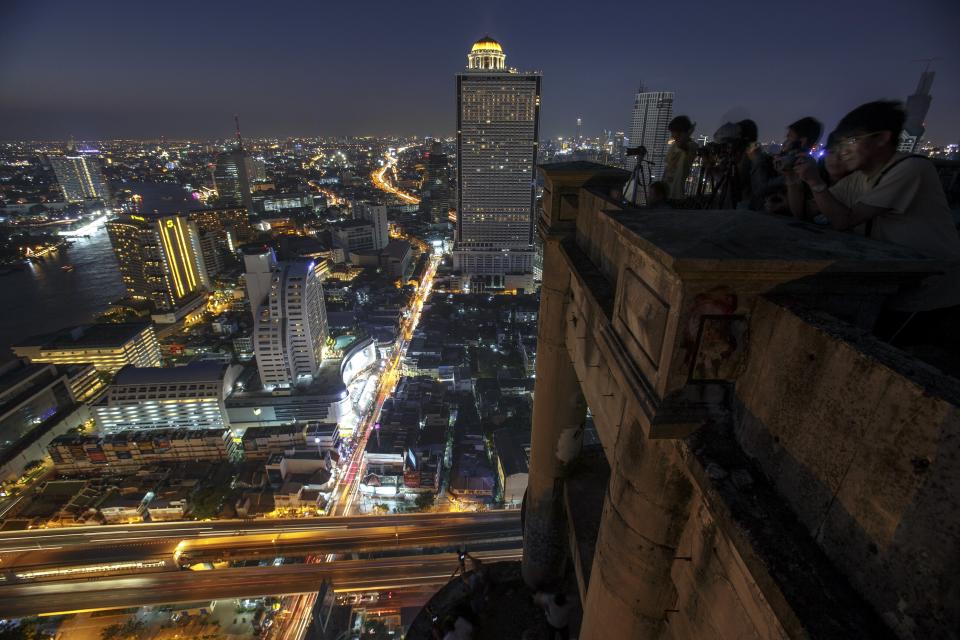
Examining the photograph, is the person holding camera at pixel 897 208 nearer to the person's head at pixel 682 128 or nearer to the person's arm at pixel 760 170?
the person's arm at pixel 760 170

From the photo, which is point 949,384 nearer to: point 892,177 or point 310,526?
point 892,177

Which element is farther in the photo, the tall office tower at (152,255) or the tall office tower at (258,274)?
the tall office tower at (152,255)

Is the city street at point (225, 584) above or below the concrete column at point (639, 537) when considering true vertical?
below

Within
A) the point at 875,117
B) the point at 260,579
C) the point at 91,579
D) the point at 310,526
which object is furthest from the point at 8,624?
the point at 875,117

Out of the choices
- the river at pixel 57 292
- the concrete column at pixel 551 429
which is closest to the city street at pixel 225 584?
the concrete column at pixel 551 429

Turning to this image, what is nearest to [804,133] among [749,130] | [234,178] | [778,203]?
[749,130]

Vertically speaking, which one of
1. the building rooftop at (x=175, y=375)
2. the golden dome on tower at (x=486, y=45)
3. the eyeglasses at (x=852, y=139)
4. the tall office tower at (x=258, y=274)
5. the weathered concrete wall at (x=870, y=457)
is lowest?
the building rooftop at (x=175, y=375)
